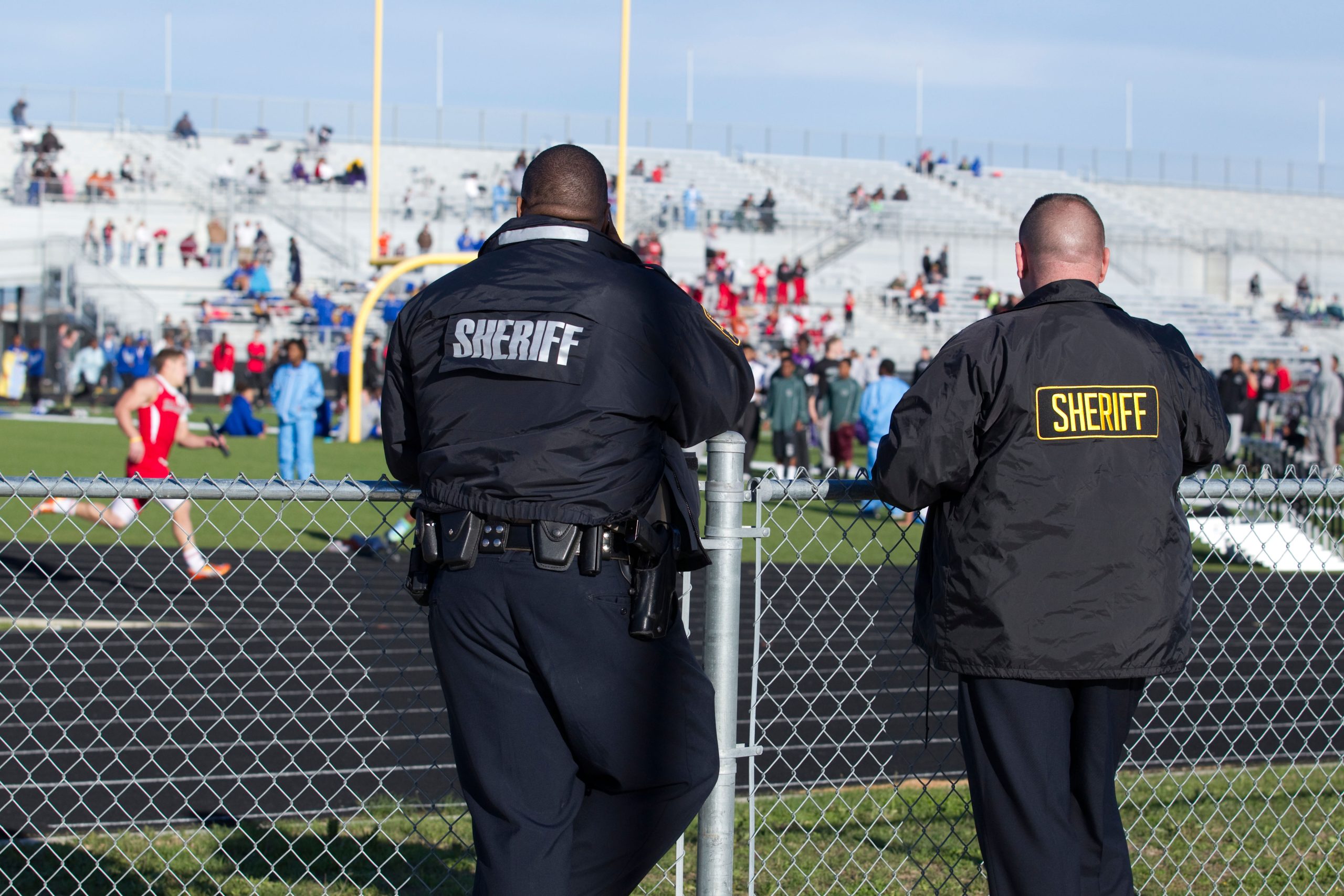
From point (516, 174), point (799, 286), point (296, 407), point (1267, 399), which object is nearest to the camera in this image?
point (296, 407)

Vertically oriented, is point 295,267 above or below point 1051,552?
above

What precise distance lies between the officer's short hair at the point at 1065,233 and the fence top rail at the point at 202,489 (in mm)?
1481

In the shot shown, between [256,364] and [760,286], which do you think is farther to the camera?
[760,286]

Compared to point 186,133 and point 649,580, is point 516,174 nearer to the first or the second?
point 186,133

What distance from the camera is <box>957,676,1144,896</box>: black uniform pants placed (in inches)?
106

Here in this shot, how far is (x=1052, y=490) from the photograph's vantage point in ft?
8.75

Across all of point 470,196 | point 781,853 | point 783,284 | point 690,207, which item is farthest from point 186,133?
point 781,853

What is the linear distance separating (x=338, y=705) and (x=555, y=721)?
337 cm

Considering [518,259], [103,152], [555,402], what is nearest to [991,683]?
[555,402]

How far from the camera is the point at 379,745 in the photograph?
5.52 metres

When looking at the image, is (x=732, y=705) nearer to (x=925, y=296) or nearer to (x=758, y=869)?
(x=758, y=869)

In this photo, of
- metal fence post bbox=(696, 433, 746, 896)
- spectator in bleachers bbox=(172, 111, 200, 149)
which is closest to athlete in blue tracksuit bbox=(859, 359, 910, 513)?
metal fence post bbox=(696, 433, 746, 896)

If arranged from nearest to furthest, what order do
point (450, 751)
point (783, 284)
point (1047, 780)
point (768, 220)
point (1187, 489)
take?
point (1047, 780) < point (1187, 489) < point (450, 751) < point (783, 284) < point (768, 220)

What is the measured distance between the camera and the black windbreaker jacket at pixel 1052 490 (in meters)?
2.66
